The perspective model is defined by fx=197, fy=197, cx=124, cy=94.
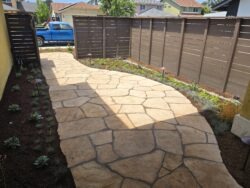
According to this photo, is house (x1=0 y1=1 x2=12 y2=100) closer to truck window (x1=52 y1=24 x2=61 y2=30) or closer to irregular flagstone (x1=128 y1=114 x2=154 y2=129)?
irregular flagstone (x1=128 y1=114 x2=154 y2=129)

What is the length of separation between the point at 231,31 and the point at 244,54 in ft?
2.21

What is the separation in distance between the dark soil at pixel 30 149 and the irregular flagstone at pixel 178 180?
42.7 inches

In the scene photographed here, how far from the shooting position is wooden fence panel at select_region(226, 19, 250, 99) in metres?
4.52

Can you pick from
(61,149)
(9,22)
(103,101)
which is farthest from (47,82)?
(61,149)

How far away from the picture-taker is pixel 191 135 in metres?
3.42

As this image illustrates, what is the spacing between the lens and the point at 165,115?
413cm

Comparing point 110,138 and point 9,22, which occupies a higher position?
point 9,22

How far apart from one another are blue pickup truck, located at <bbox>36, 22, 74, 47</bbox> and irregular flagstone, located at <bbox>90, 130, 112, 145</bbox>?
41.4 ft

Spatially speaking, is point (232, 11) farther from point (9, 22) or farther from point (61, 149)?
point (61, 149)

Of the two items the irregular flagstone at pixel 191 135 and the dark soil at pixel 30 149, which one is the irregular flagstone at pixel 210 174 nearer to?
the irregular flagstone at pixel 191 135

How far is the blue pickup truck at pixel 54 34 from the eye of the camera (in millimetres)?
13945

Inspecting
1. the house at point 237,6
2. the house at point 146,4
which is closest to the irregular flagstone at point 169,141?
the house at point 237,6

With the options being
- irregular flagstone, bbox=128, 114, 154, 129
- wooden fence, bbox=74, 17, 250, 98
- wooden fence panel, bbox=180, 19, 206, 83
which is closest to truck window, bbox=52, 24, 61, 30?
wooden fence, bbox=74, 17, 250, 98

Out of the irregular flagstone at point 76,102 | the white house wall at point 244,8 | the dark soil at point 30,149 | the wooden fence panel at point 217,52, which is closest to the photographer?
the dark soil at point 30,149
